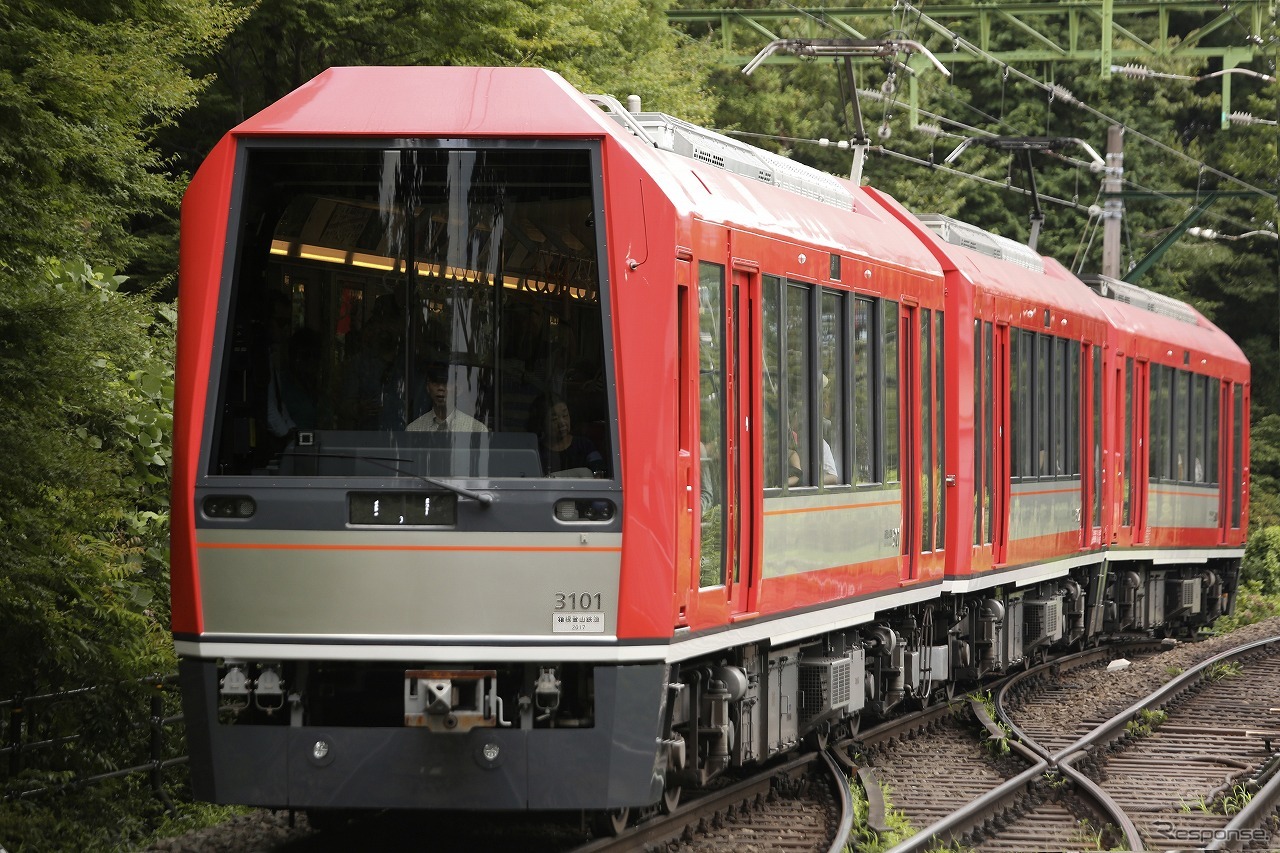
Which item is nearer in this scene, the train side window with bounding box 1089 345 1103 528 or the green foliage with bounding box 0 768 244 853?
the green foliage with bounding box 0 768 244 853

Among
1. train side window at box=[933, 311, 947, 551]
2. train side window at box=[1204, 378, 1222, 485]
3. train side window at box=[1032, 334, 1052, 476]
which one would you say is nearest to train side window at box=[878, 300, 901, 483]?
train side window at box=[933, 311, 947, 551]

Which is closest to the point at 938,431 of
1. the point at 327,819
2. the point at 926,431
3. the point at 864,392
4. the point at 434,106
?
the point at 926,431

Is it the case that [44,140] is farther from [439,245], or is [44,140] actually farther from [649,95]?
[649,95]

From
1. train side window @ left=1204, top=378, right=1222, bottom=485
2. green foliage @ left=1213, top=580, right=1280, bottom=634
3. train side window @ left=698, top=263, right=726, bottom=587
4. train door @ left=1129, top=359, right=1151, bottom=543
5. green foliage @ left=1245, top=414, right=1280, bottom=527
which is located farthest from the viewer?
green foliage @ left=1245, top=414, right=1280, bottom=527

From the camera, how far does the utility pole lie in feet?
90.2

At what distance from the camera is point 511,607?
7.91m

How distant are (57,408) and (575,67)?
41.9ft

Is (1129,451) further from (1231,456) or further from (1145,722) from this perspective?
(1145,722)

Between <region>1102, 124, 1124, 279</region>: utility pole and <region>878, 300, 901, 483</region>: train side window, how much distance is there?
1547cm

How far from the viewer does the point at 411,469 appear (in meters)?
8.00

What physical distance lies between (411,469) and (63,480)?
1.74 metres

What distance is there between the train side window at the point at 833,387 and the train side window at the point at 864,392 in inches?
8.3

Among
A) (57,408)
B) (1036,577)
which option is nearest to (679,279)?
(57,408)

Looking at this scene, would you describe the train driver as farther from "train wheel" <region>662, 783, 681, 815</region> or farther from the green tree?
the green tree
